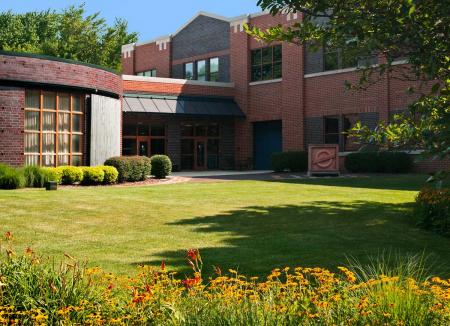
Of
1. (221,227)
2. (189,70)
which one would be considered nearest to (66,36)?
(189,70)

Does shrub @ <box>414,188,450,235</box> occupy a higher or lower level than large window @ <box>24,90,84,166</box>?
lower

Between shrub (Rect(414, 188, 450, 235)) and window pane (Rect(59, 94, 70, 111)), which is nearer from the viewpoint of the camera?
shrub (Rect(414, 188, 450, 235))

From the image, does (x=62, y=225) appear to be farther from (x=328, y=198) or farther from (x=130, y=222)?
(x=328, y=198)

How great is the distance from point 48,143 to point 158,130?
45.8ft

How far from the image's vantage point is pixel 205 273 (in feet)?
23.6

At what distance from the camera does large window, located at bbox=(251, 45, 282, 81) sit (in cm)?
3600

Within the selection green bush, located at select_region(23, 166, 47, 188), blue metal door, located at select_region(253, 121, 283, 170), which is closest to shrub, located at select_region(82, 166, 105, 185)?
green bush, located at select_region(23, 166, 47, 188)

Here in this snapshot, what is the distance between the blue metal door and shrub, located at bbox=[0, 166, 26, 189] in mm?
20507

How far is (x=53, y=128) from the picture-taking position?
900 inches

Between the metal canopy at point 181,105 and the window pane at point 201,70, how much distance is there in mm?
4293

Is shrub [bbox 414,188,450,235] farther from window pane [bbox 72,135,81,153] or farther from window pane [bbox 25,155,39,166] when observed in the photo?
window pane [bbox 72,135,81,153]

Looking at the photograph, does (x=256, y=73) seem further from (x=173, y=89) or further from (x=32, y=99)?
(x=32, y=99)

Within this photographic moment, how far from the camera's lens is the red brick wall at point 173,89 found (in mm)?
34300

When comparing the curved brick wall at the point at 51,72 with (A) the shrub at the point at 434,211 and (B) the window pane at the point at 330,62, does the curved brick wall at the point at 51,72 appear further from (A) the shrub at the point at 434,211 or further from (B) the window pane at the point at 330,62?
(A) the shrub at the point at 434,211
